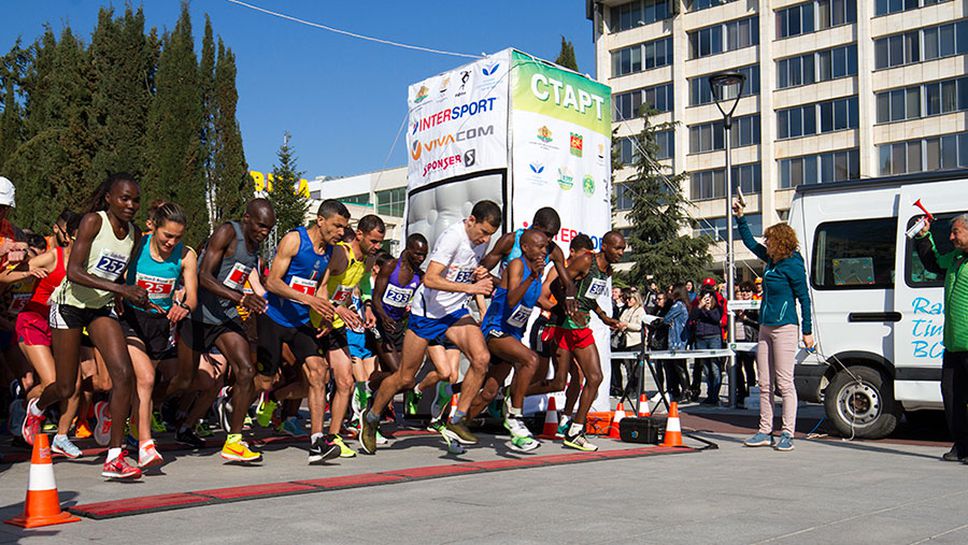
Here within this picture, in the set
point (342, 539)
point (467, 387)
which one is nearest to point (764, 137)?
point (467, 387)

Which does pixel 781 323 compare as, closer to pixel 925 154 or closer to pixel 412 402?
pixel 412 402

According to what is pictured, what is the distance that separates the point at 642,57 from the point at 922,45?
54.2ft

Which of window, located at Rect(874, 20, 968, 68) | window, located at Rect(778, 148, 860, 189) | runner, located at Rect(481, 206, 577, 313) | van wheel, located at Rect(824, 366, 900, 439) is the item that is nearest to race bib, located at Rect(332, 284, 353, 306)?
runner, located at Rect(481, 206, 577, 313)

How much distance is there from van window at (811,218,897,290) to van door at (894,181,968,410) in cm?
16

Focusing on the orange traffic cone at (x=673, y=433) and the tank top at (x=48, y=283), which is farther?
the orange traffic cone at (x=673, y=433)

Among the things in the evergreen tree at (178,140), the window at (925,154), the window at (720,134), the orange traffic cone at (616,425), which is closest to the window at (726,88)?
the window at (720,134)

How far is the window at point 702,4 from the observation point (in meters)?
54.4

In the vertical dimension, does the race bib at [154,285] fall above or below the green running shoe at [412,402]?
above

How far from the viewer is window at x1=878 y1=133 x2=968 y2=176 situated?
147ft

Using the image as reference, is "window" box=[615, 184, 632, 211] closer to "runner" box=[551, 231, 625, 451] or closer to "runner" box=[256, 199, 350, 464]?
"runner" box=[551, 231, 625, 451]

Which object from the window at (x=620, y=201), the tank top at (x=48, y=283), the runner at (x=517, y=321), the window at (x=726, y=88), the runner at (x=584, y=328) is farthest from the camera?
the window at (x=620, y=201)

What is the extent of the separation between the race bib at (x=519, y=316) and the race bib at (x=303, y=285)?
1.76 m

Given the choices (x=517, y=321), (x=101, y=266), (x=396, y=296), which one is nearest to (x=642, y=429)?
(x=517, y=321)

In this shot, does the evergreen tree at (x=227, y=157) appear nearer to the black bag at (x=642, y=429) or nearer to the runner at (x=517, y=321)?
the black bag at (x=642, y=429)
